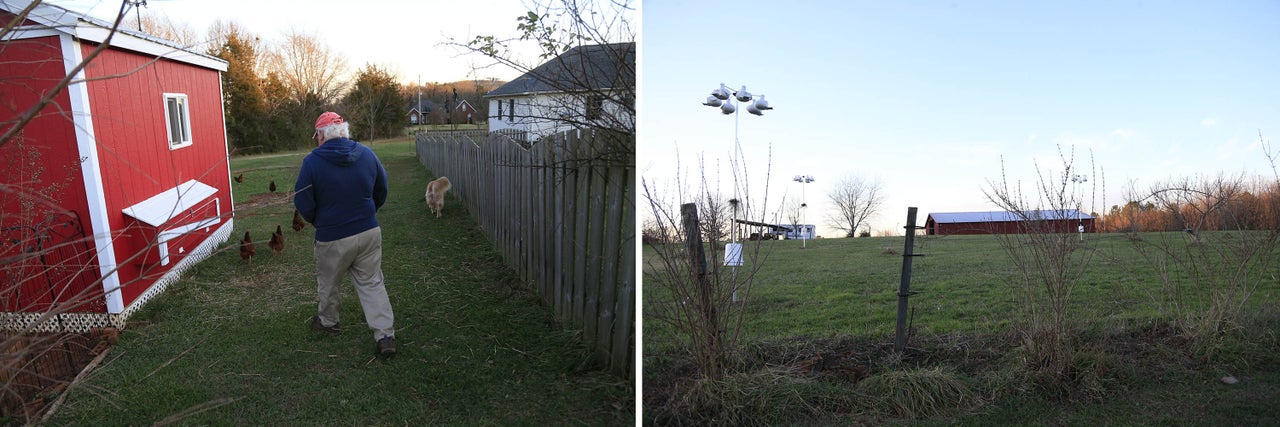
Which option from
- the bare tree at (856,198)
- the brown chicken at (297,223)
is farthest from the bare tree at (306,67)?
the bare tree at (856,198)

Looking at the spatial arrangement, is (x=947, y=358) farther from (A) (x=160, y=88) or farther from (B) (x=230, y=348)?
(A) (x=160, y=88)

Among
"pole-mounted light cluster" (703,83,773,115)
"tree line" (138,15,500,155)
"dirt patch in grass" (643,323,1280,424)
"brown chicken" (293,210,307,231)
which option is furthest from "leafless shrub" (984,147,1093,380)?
"brown chicken" (293,210,307,231)

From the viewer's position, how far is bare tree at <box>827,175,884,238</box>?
990 centimetres

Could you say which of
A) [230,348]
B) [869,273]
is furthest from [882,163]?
[230,348]

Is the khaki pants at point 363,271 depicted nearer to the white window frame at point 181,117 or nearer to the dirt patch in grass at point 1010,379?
the dirt patch in grass at point 1010,379

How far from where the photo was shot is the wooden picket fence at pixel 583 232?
350cm

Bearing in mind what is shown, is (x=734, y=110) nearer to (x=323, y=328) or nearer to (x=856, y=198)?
(x=323, y=328)

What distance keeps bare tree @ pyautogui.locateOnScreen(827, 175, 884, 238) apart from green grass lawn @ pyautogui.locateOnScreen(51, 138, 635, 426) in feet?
18.5

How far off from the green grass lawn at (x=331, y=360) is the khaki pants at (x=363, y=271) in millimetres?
202

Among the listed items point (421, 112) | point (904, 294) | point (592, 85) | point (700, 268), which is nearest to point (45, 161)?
point (592, 85)

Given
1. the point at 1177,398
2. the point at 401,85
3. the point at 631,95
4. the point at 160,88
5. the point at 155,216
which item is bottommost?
the point at 1177,398

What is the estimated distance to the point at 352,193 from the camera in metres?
3.98

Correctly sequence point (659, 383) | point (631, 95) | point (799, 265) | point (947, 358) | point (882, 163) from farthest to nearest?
1. point (799, 265)
2. point (882, 163)
3. point (947, 358)
4. point (659, 383)
5. point (631, 95)

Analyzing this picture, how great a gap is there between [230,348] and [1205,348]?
19.3 feet
